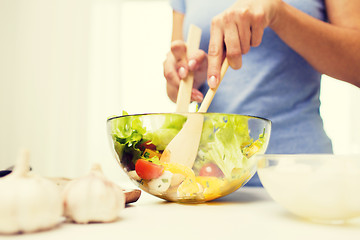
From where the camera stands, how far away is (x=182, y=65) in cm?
86

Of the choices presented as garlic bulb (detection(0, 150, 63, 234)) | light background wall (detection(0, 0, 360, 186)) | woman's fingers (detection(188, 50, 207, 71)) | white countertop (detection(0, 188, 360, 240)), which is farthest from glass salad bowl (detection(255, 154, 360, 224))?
light background wall (detection(0, 0, 360, 186))

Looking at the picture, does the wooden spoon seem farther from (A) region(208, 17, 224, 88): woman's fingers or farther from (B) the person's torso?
(B) the person's torso

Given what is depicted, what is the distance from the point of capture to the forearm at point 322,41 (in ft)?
3.06

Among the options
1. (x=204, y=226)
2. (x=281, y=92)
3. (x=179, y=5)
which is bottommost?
(x=204, y=226)

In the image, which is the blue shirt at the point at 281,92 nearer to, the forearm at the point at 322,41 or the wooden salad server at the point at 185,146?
the forearm at the point at 322,41

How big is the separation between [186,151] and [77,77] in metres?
2.90

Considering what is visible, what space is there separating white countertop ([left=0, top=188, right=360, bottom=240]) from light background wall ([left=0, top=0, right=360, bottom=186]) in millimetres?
2838

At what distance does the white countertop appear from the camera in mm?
410

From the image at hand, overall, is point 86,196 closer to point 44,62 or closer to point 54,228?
point 54,228

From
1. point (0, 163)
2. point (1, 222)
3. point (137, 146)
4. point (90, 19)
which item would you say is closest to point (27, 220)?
point (1, 222)

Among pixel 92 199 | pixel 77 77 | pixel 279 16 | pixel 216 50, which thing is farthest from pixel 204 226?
pixel 77 77

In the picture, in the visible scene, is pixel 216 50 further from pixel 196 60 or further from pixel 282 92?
pixel 282 92

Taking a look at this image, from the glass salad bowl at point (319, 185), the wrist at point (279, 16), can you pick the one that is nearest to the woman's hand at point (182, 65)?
the wrist at point (279, 16)

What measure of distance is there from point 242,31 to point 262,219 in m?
0.44
